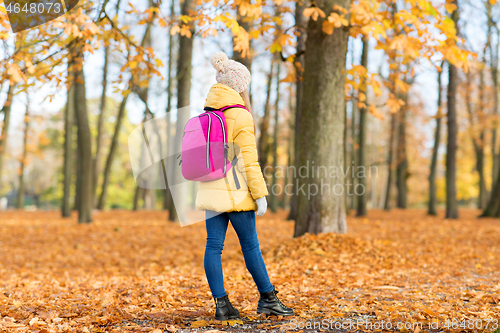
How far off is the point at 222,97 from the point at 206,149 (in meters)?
0.42

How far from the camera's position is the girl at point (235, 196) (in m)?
2.69

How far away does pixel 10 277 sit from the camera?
502 centimetres

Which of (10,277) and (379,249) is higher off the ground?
(379,249)

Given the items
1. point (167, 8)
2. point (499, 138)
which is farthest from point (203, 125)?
point (499, 138)

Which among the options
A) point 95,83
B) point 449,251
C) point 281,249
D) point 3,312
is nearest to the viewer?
point 3,312

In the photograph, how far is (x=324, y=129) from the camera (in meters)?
5.79

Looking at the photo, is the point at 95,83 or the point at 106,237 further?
the point at 95,83

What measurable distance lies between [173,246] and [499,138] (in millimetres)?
19383

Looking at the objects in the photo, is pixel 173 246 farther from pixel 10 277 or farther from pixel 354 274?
pixel 354 274

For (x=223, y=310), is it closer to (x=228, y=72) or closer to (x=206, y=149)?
(x=206, y=149)

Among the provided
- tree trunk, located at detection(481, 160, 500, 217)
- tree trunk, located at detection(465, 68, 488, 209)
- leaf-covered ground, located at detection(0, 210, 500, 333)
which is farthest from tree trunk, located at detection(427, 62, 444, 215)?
leaf-covered ground, located at detection(0, 210, 500, 333)

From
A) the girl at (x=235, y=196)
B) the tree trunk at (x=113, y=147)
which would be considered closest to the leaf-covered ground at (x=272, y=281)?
the girl at (x=235, y=196)

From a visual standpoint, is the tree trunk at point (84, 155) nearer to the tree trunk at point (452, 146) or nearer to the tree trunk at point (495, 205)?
the tree trunk at point (452, 146)

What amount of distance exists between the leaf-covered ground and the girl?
0.26 metres
